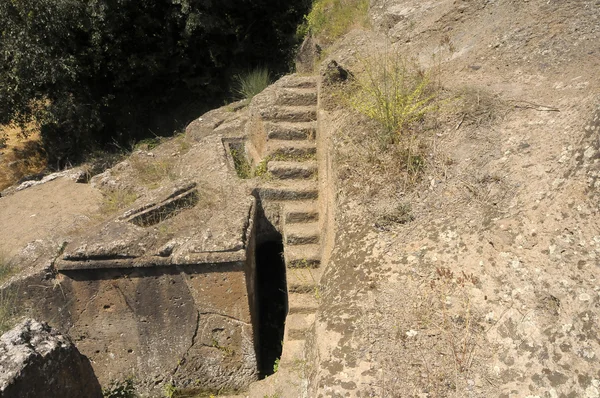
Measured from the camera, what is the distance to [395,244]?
3152 mm

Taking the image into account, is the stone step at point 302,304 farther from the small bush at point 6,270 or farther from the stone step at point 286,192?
the small bush at point 6,270

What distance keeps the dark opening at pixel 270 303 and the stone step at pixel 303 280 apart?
36 cm

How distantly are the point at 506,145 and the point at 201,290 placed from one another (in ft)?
9.04

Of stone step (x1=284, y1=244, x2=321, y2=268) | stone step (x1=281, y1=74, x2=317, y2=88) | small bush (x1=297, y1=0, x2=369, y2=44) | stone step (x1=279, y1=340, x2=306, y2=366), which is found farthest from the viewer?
small bush (x1=297, y1=0, x2=369, y2=44)

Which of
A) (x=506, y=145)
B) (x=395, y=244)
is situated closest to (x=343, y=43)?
(x=506, y=145)

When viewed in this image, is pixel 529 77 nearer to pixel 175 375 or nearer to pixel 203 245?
pixel 203 245

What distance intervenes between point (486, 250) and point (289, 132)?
3490mm

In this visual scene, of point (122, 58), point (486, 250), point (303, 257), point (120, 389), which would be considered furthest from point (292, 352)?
point (122, 58)

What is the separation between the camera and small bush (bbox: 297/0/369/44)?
24.4 ft

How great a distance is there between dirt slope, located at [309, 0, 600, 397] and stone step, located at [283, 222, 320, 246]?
39.9 inches

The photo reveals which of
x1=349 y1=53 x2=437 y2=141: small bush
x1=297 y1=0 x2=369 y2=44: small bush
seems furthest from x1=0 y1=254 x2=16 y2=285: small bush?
x1=297 y1=0 x2=369 y2=44: small bush

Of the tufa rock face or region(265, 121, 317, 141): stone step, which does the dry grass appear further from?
the tufa rock face

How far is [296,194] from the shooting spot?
213 inches

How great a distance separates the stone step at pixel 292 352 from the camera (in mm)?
4297
